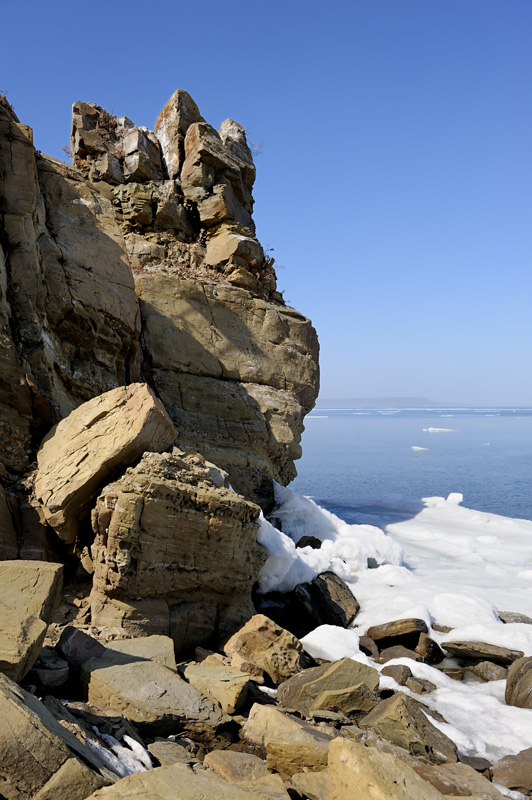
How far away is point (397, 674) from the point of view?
831 cm

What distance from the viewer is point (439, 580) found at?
45.0 ft

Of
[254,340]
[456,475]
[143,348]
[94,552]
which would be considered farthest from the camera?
[456,475]

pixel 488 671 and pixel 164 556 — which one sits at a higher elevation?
pixel 164 556

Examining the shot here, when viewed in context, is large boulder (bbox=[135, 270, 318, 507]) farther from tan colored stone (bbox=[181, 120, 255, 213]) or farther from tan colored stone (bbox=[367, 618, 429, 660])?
tan colored stone (bbox=[367, 618, 429, 660])

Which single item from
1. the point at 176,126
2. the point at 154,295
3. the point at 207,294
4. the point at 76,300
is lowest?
the point at 76,300

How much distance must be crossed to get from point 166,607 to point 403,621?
14.8 ft

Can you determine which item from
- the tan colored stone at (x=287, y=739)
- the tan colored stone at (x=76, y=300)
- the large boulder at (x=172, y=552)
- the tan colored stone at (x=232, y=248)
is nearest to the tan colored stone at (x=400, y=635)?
the large boulder at (x=172, y=552)

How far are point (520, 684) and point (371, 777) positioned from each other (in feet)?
16.5

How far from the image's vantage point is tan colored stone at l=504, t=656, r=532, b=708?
7.79m

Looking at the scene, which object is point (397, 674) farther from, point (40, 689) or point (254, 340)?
point (254, 340)

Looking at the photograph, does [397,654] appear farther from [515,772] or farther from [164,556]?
[164,556]

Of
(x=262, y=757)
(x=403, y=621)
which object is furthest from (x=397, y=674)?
(x=262, y=757)

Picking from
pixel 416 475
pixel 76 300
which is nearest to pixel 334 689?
pixel 76 300

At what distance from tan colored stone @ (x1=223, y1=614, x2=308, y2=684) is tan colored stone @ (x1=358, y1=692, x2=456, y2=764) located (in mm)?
1594
